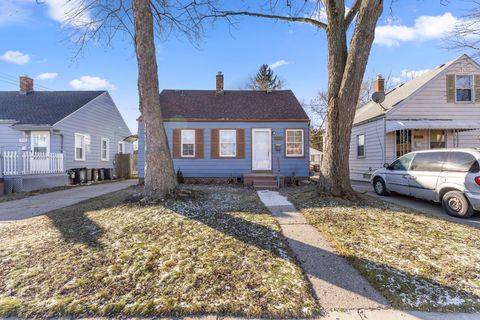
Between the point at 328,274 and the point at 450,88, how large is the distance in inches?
539

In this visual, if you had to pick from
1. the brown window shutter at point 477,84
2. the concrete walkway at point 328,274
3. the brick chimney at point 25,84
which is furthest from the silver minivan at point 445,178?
the brick chimney at point 25,84

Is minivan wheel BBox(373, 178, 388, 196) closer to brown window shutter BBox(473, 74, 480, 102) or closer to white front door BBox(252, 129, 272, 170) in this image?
white front door BBox(252, 129, 272, 170)

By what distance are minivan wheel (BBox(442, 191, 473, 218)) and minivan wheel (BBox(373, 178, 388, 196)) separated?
245 centimetres

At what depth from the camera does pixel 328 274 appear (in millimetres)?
2910

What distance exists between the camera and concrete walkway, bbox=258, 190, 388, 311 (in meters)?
2.42

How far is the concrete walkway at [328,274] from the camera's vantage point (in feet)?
7.94

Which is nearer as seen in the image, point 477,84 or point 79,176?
point 477,84

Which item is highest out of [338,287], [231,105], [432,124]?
[231,105]

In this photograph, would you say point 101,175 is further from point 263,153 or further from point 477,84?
point 477,84

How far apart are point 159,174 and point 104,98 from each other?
13985 millimetres

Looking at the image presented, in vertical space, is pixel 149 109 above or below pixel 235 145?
above

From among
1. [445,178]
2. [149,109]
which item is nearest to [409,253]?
[445,178]

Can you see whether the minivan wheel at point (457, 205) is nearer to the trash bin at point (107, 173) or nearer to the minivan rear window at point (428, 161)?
the minivan rear window at point (428, 161)

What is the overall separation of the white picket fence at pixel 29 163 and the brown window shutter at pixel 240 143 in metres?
8.99
